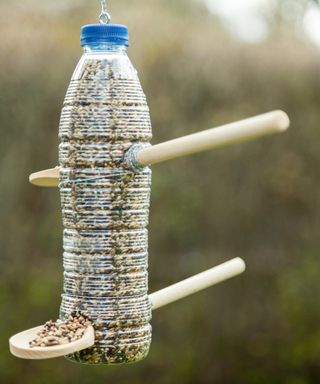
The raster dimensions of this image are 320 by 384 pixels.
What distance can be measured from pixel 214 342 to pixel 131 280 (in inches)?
132

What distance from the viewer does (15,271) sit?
4961 millimetres

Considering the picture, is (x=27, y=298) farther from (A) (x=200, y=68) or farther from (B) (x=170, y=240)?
(A) (x=200, y=68)

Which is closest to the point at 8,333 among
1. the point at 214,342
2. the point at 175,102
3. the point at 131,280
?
the point at 214,342

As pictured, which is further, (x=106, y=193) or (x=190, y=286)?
(x=190, y=286)

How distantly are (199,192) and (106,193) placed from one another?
129 inches

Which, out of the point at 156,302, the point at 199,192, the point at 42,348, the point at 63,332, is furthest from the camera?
the point at 199,192

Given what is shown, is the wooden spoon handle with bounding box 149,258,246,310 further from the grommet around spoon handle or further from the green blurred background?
the green blurred background

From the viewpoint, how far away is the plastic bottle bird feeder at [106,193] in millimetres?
1815

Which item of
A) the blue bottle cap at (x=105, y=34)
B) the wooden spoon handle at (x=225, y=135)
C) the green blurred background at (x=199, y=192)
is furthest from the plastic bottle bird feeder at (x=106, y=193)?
the green blurred background at (x=199, y=192)

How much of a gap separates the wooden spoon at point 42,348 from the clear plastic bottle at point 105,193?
0.09 meters

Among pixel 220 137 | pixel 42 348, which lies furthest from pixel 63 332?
pixel 220 137

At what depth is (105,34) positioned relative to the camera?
1814 mm

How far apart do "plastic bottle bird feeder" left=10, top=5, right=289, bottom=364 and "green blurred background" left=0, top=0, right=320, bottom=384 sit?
3.07 metres

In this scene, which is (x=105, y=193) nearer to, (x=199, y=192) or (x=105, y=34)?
(x=105, y=34)
